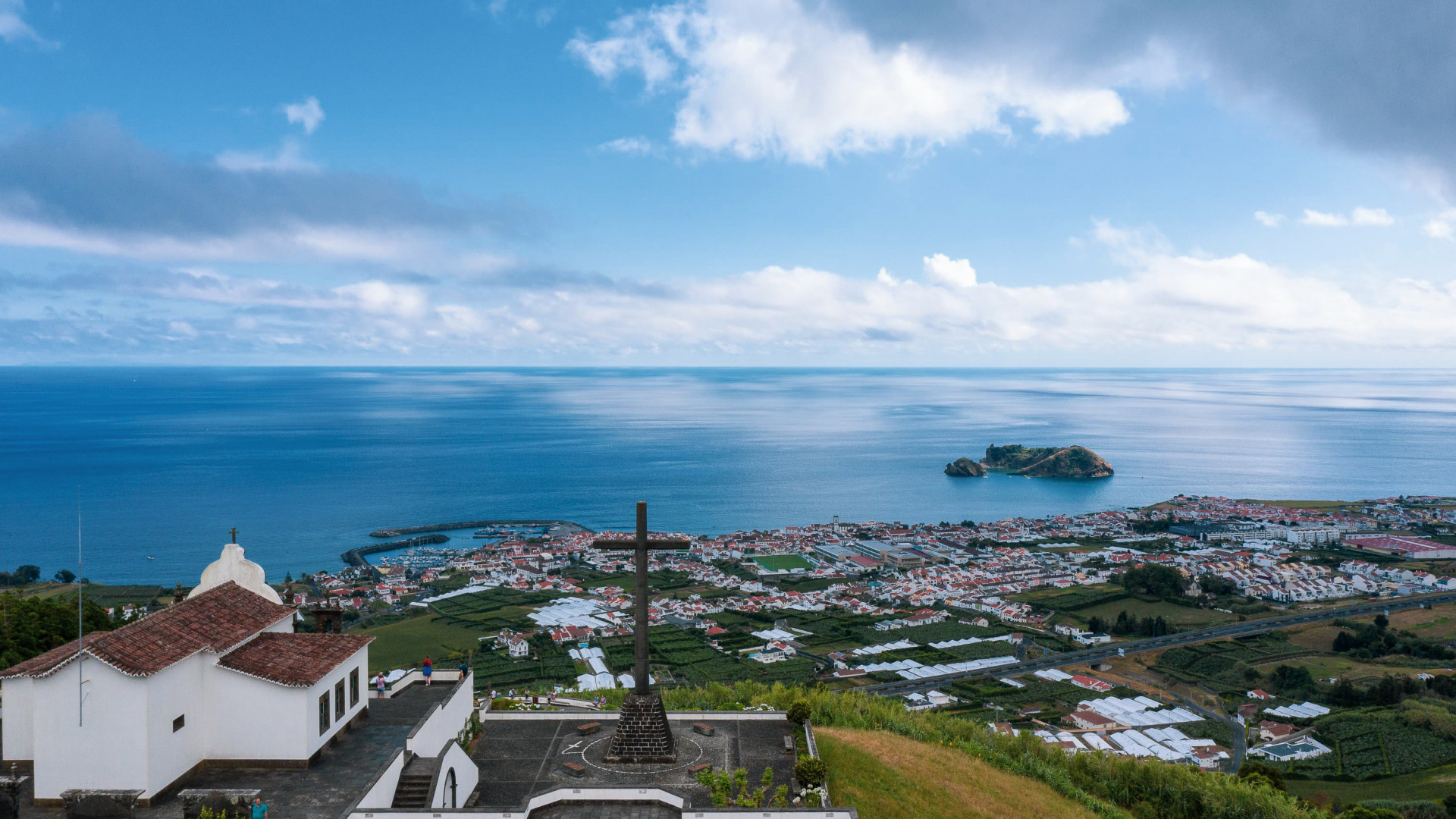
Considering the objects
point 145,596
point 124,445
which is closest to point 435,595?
point 145,596

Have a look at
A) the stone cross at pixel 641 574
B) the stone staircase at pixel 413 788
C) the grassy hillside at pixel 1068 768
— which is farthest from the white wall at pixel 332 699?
the grassy hillside at pixel 1068 768

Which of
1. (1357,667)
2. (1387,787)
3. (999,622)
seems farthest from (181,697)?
(1357,667)

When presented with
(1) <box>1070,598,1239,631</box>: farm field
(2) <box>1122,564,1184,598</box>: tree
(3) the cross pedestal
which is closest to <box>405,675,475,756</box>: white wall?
(3) the cross pedestal

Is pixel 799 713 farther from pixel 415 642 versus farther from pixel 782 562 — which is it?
pixel 782 562

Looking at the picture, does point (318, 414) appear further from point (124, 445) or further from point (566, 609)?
point (566, 609)

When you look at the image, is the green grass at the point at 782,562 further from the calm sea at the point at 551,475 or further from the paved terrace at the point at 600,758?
the paved terrace at the point at 600,758

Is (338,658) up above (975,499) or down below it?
above

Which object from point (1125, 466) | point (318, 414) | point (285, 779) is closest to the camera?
point (285, 779)
